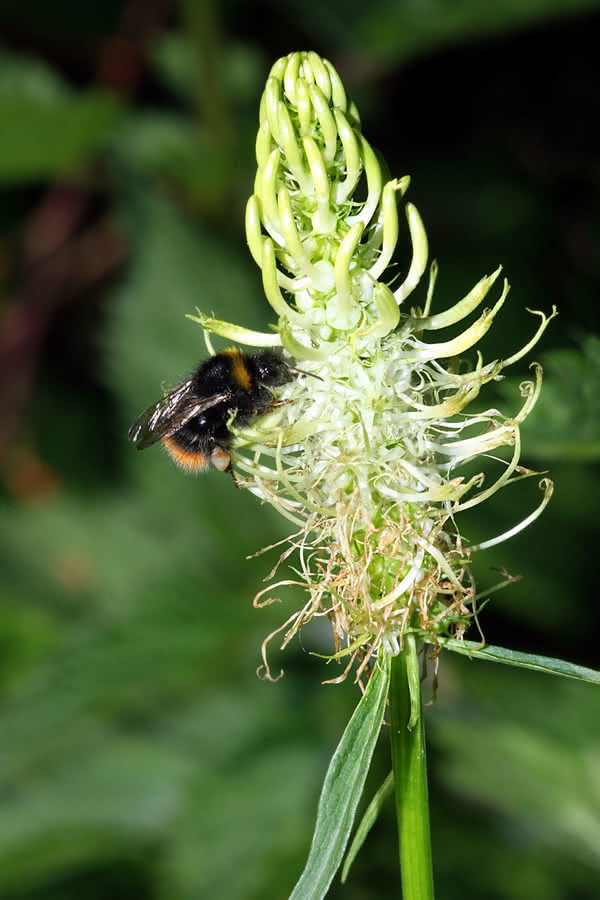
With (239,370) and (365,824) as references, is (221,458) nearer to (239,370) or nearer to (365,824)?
(239,370)

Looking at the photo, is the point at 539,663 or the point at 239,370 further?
the point at 239,370

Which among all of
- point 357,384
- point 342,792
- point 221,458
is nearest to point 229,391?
point 221,458

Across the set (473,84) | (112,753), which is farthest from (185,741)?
(473,84)

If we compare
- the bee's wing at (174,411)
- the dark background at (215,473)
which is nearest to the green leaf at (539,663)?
the dark background at (215,473)

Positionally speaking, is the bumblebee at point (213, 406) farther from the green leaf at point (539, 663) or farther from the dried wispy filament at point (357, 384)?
the green leaf at point (539, 663)

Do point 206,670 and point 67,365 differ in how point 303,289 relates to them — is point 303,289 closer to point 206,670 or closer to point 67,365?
point 206,670

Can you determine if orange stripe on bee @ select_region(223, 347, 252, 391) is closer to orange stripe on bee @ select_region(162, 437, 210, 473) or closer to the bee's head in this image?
the bee's head

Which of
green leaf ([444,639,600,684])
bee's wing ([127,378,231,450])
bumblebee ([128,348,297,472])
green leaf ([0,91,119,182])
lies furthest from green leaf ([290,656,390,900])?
green leaf ([0,91,119,182])
